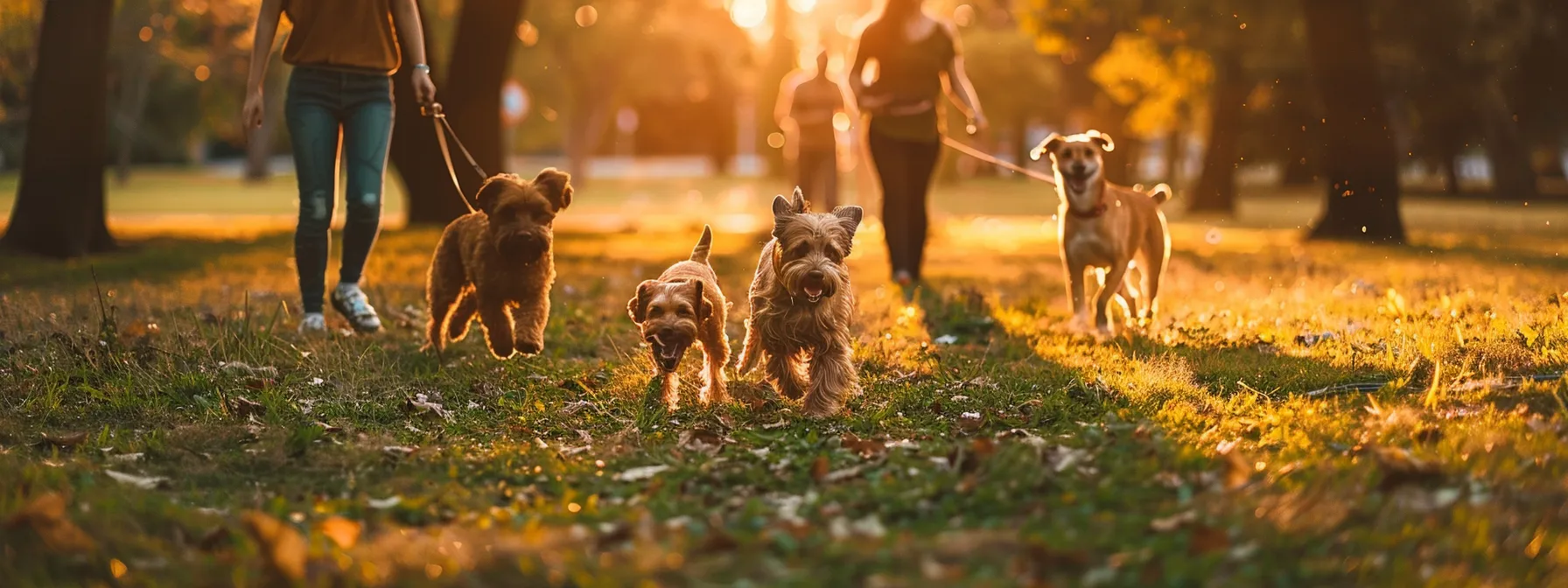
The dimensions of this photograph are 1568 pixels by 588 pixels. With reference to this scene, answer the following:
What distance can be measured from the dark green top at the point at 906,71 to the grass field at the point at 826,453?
1.56m

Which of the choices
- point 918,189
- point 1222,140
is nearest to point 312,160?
point 918,189

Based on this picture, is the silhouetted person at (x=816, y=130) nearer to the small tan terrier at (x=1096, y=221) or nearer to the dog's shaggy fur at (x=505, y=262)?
the small tan terrier at (x=1096, y=221)

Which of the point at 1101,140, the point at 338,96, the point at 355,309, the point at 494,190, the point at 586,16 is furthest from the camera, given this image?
the point at 586,16

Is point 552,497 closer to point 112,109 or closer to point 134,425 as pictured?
point 134,425

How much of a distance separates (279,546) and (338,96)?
4936 mm

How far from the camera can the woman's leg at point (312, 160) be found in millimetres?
8414

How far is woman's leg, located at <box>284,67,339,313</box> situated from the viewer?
8.41 metres

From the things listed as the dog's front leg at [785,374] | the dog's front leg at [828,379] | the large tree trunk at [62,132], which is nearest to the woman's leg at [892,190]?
the dog's front leg at [785,374]

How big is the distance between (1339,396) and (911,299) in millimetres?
5026

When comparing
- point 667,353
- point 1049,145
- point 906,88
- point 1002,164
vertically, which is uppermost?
point 906,88

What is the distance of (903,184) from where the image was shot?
12078 mm

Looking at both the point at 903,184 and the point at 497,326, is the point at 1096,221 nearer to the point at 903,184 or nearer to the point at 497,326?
the point at 903,184

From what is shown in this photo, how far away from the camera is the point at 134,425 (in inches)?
255

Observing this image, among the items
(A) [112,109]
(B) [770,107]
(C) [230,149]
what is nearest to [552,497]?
(B) [770,107]
